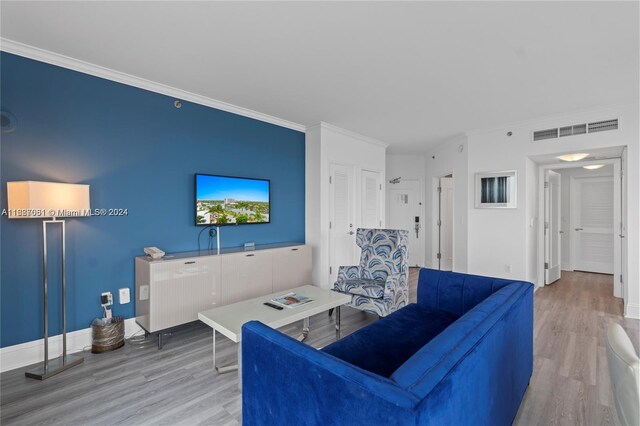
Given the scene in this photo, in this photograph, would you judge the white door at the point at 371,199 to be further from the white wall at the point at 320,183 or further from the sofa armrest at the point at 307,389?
the sofa armrest at the point at 307,389

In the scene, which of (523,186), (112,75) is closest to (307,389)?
(112,75)

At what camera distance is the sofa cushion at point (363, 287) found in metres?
3.19

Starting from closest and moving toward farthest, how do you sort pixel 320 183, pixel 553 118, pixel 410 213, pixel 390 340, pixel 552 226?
pixel 390 340
pixel 553 118
pixel 320 183
pixel 552 226
pixel 410 213

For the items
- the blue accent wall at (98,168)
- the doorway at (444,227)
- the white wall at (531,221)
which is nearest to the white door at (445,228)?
the doorway at (444,227)

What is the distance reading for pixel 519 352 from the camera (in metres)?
1.79

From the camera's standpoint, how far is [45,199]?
7.32 feet

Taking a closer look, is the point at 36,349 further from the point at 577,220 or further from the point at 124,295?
the point at 577,220

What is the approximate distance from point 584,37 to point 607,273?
5.51 meters

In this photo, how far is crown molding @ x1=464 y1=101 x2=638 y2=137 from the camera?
148 inches

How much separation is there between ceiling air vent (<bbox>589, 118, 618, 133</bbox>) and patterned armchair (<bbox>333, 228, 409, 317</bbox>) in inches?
111

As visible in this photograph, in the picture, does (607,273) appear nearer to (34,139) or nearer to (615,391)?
(615,391)

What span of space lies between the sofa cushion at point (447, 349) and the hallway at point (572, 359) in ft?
2.95

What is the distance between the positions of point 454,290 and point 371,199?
10.6 feet

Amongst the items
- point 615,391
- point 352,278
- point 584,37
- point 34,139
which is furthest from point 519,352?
point 34,139
